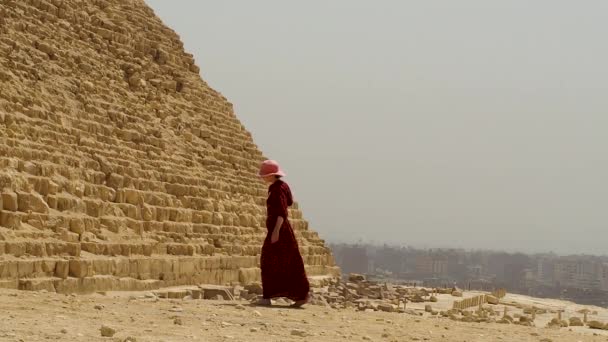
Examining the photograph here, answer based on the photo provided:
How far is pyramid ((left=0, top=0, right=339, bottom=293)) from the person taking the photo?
12.3 m

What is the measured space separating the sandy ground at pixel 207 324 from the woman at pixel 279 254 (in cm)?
21

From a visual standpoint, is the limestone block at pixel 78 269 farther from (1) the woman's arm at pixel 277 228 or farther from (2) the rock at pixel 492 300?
(2) the rock at pixel 492 300

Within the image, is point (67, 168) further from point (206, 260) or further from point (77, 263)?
point (206, 260)

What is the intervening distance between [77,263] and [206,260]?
452cm

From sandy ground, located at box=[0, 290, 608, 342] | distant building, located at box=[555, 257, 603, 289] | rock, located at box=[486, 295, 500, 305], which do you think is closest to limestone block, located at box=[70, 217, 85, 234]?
sandy ground, located at box=[0, 290, 608, 342]

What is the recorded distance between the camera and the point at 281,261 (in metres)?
9.19

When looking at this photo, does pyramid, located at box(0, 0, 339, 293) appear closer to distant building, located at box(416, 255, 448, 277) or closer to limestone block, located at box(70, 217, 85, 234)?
limestone block, located at box(70, 217, 85, 234)

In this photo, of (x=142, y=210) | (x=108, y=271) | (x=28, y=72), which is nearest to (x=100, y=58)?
(x=28, y=72)

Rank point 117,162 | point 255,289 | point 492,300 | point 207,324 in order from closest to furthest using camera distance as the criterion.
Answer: point 207,324
point 255,289
point 117,162
point 492,300

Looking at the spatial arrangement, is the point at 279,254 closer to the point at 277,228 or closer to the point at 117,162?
the point at 277,228

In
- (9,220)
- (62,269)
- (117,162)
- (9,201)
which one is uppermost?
(117,162)

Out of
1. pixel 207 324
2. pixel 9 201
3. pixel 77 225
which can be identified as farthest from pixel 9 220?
pixel 207 324

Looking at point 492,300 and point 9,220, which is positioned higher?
point 9,220

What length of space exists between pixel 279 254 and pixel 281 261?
0.25ft
